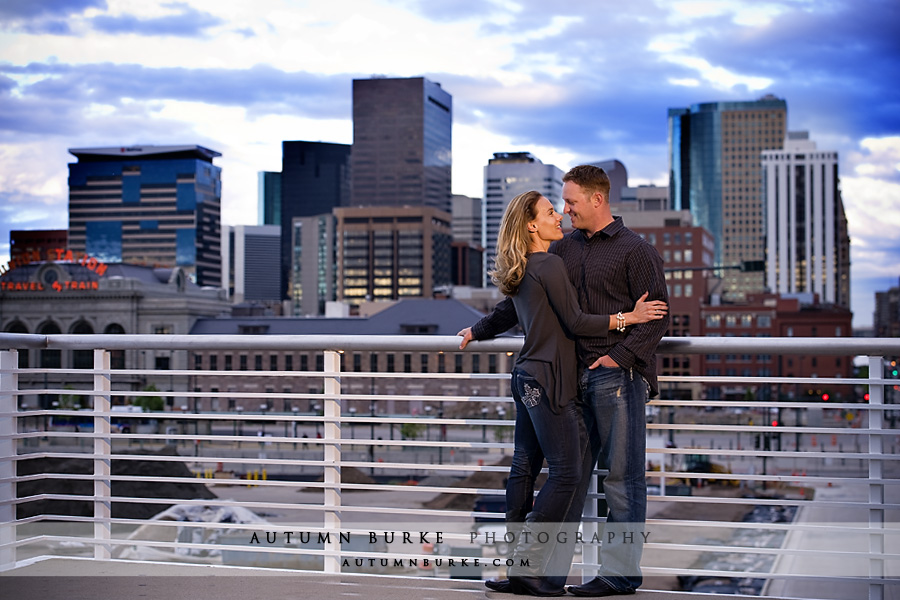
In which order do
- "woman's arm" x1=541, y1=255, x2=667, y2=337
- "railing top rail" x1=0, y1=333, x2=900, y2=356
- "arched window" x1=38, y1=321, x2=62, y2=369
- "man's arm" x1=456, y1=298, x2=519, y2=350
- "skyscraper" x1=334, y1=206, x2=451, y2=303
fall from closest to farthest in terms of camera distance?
1. "woman's arm" x1=541, y1=255, x2=667, y2=337
2. "railing top rail" x1=0, y1=333, x2=900, y2=356
3. "man's arm" x1=456, y1=298, x2=519, y2=350
4. "arched window" x1=38, y1=321, x2=62, y2=369
5. "skyscraper" x1=334, y1=206, x2=451, y2=303

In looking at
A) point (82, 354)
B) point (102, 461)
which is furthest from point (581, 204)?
point (82, 354)

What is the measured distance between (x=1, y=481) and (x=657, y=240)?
105933 millimetres

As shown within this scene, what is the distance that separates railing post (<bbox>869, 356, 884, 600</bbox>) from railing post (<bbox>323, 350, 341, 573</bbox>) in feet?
8.66

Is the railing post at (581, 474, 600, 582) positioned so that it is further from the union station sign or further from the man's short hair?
the union station sign

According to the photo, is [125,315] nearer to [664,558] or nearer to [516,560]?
[664,558]

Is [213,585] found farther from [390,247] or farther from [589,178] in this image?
[390,247]

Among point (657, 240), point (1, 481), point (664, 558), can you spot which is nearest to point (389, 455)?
point (664, 558)

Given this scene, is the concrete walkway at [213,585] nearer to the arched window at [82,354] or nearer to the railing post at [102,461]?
the railing post at [102,461]

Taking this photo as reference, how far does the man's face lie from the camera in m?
4.10

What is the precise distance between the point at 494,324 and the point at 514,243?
1.82 ft

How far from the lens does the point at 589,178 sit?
412 centimetres

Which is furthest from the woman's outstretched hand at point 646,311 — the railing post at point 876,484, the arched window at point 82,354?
the arched window at point 82,354

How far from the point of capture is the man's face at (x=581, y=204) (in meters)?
4.10

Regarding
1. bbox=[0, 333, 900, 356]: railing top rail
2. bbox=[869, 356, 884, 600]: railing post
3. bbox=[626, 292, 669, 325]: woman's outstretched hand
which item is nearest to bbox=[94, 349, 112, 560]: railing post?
bbox=[0, 333, 900, 356]: railing top rail
